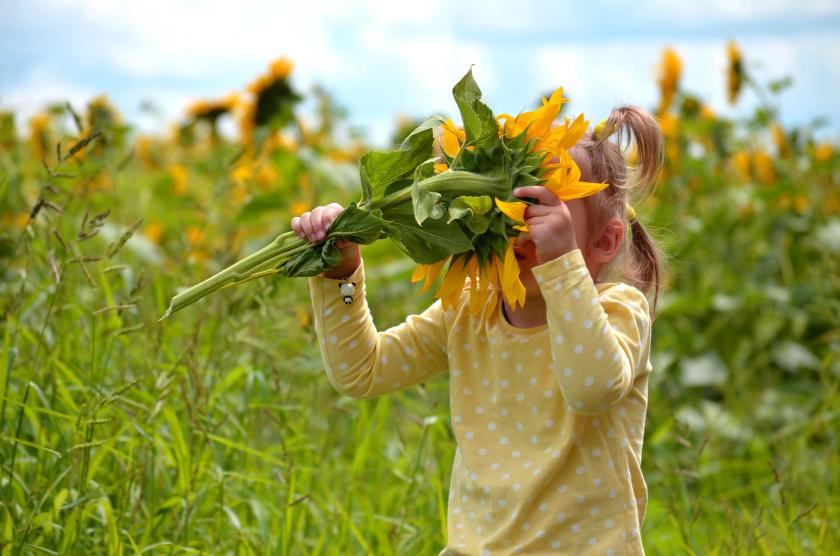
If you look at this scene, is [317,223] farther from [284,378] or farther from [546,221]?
[284,378]

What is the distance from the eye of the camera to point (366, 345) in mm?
1777

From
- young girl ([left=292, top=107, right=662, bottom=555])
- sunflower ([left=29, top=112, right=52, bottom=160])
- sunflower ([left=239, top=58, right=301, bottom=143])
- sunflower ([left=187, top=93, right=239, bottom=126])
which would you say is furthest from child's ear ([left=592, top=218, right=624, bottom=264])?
sunflower ([left=29, top=112, right=52, bottom=160])

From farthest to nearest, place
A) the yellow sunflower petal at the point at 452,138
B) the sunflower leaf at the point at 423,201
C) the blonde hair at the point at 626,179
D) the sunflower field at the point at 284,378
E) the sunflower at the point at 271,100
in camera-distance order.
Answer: the sunflower at the point at 271,100 → the sunflower field at the point at 284,378 → the blonde hair at the point at 626,179 → the yellow sunflower petal at the point at 452,138 → the sunflower leaf at the point at 423,201

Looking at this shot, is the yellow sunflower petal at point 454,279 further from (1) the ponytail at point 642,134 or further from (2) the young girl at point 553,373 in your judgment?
(1) the ponytail at point 642,134

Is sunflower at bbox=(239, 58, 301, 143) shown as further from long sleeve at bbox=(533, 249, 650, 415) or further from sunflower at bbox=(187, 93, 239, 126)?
long sleeve at bbox=(533, 249, 650, 415)

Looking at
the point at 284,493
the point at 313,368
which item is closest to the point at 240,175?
the point at 313,368

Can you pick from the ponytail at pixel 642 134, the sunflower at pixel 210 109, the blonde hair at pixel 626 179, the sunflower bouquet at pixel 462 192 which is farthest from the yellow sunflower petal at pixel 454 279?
the sunflower at pixel 210 109

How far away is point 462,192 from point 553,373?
0.31 m

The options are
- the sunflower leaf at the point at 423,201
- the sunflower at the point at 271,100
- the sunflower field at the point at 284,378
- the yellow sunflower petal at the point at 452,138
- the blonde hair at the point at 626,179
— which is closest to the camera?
the sunflower leaf at the point at 423,201

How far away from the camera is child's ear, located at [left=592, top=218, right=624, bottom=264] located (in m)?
1.69

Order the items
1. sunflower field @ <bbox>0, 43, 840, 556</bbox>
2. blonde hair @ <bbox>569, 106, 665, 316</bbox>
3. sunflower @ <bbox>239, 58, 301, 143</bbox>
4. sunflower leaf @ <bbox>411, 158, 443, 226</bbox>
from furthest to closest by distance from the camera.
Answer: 1. sunflower @ <bbox>239, 58, 301, 143</bbox>
2. sunflower field @ <bbox>0, 43, 840, 556</bbox>
3. blonde hair @ <bbox>569, 106, 665, 316</bbox>
4. sunflower leaf @ <bbox>411, 158, 443, 226</bbox>

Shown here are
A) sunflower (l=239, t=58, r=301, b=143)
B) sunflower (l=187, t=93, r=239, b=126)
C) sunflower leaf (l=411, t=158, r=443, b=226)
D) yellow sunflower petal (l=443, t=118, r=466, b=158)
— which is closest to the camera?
sunflower leaf (l=411, t=158, r=443, b=226)

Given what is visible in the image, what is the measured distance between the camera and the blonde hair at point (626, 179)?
1684 mm

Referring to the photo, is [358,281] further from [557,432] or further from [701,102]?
[701,102]
